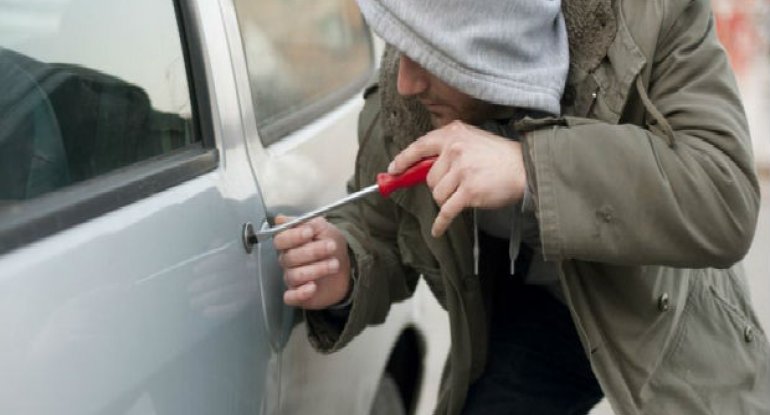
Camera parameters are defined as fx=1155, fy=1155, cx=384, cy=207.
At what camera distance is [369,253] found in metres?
2.14

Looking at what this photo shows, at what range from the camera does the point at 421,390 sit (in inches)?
125

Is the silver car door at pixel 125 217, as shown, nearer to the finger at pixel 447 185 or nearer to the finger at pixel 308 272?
the finger at pixel 308 272

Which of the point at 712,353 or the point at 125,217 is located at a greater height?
the point at 125,217

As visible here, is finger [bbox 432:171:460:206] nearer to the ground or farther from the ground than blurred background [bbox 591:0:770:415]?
farther from the ground

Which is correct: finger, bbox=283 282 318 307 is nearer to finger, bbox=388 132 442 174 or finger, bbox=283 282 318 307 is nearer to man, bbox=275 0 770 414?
man, bbox=275 0 770 414

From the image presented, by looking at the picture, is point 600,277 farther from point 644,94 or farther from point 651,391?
point 644,94

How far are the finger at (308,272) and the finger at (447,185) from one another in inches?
14.3

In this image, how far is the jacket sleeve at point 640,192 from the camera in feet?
5.35

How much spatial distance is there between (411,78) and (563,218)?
0.37 m

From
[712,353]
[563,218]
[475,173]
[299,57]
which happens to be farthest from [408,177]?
[299,57]

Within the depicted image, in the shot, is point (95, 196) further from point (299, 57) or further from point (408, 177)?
point (299, 57)

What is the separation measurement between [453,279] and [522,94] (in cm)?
43

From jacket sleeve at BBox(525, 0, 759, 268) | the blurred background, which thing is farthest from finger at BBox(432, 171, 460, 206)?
the blurred background

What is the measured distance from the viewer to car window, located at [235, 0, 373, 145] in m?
2.29
